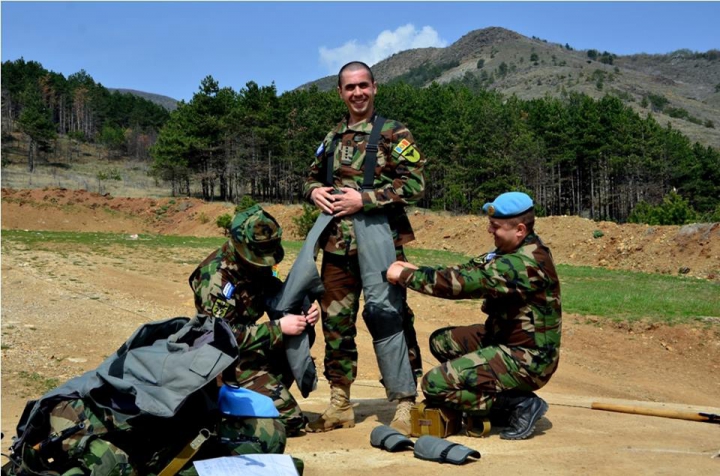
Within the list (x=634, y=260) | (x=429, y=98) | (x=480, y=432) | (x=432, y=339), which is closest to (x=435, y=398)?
(x=480, y=432)

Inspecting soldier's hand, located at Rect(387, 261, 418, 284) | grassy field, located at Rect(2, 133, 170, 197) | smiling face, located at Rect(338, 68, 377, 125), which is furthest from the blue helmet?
grassy field, located at Rect(2, 133, 170, 197)

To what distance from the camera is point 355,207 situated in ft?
16.1

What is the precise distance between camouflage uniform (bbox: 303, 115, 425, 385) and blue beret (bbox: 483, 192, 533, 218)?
22.7 inches

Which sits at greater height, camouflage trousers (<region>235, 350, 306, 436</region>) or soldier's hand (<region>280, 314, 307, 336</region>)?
soldier's hand (<region>280, 314, 307, 336</region>)

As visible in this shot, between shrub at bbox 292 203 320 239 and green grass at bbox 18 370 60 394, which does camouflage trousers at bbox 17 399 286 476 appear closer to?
green grass at bbox 18 370 60 394

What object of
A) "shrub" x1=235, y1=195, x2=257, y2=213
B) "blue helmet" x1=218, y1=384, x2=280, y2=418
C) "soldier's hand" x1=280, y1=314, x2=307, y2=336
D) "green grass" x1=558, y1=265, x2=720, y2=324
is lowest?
"green grass" x1=558, y1=265, x2=720, y2=324

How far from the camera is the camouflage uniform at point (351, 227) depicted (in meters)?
5.00

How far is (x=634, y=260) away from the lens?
23625 mm

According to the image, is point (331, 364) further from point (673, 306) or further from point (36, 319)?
point (673, 306)

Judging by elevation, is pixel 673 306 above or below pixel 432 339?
below

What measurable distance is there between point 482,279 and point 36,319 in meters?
7.04

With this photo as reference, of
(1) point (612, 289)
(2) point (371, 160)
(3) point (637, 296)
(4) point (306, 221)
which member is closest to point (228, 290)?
(2) point (371, 160)

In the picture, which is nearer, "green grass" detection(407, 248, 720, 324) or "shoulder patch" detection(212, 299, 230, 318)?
"shoulder patch" detection(212, 299, 230, 318)

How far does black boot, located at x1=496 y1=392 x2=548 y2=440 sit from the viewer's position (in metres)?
4.58
